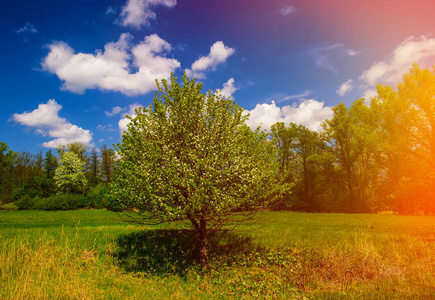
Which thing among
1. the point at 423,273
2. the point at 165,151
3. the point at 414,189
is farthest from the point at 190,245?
the point at 414,189

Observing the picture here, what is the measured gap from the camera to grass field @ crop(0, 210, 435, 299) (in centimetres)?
939

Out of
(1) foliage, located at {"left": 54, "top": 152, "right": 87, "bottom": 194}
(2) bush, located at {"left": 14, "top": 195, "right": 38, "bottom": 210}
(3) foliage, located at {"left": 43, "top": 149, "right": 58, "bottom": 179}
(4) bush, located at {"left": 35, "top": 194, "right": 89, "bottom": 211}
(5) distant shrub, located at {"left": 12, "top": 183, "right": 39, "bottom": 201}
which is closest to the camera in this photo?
(4) bush, located at {"left": 35, "top": 194, "right": 89, "bottom": 211}

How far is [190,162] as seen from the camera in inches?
419

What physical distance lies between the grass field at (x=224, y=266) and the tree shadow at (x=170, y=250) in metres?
0.06

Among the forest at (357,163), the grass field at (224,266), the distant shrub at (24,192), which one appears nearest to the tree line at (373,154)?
the forest at (357,163)

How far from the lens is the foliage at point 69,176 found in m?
64.6

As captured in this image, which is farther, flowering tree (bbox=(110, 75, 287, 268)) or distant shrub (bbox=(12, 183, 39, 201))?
distant shrub (bbox=(12, 183, 39, 201))

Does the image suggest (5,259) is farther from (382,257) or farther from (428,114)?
(428,114)

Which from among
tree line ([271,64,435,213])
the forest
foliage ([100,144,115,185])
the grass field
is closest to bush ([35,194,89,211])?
the forest

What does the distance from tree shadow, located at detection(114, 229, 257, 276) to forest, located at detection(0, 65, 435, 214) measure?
417 cm

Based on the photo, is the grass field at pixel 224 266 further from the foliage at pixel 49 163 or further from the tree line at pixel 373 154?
the foliage at pixel 49 163

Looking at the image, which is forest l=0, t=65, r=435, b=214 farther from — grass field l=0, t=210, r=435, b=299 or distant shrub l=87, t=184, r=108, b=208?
grass field l=0, t=210, r=435, b=299

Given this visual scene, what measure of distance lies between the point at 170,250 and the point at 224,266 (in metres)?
3.79

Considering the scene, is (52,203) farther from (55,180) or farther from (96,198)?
(55,180)
